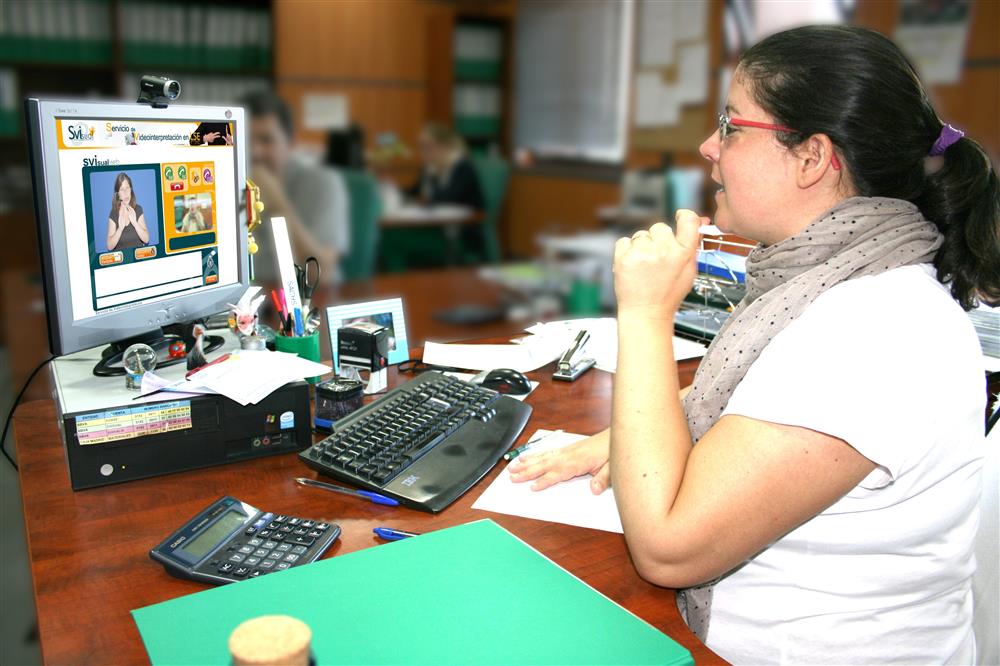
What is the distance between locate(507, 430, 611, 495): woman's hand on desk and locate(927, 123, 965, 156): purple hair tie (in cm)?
51

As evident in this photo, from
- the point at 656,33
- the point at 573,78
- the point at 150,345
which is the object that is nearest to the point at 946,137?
the point at 150,345

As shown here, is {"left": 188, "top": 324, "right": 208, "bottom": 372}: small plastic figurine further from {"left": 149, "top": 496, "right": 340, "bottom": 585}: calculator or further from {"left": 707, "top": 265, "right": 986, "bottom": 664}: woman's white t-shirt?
{"left": 707, "top": 265, "right": 986, "bottom": 664}: woman's white t-shirt

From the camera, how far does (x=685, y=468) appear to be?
2.67 ft

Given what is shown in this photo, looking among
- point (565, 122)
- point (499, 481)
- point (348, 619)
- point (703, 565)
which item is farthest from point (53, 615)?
point (565, 122)

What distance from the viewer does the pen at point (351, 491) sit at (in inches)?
37.0

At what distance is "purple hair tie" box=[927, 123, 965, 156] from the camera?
0.92m

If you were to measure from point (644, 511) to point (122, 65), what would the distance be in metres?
4.52

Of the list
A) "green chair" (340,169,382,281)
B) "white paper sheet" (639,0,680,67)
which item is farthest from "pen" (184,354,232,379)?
"white paper sheet" (639,0,680,67)

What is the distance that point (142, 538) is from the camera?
0.86m

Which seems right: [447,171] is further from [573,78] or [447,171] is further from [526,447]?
[526,447]

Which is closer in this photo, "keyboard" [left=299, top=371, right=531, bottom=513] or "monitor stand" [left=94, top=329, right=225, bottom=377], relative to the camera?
"keyboard" [left=299, top=371, right=531, bottom=513]

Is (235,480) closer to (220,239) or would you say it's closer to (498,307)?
(220,239)

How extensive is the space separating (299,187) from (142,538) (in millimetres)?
2267

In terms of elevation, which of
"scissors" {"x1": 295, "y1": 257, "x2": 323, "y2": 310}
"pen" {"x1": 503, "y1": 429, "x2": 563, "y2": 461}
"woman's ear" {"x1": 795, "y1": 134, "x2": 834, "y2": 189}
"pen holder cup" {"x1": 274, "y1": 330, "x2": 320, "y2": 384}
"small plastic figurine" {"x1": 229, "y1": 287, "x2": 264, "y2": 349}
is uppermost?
"woman's ear" {"x1": 795, "y1": 134, "x2": 834, "y2": 189}
